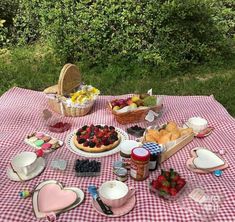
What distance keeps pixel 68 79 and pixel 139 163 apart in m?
1.66

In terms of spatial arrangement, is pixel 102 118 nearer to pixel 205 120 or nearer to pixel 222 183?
pixel 205 120

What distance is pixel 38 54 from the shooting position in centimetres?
704

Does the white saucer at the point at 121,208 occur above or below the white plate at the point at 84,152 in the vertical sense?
above

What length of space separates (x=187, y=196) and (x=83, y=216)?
0.78m

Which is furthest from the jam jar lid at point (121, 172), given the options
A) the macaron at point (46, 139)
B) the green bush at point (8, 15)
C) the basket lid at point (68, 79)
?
the green bush at point (8, 15)

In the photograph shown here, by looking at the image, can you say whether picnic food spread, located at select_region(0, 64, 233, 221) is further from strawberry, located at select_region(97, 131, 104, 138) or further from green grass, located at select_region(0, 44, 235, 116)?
green grass, located at select_region(0, 44, 235, 116)

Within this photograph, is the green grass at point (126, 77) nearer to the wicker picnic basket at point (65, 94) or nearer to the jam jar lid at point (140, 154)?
the wicker picnic basket at point (65, 94)

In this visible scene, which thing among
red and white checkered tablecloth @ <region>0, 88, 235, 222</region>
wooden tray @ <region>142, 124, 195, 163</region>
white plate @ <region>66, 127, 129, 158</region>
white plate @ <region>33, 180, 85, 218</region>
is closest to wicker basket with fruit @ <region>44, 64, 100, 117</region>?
red and white checkered tablecloth @ <region>0, 88, 235, 222</region>

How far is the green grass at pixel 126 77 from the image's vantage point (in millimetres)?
5719

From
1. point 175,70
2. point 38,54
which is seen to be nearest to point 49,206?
point 175,70

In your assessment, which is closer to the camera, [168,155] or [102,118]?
[168,155]

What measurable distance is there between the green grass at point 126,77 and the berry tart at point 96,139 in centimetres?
241

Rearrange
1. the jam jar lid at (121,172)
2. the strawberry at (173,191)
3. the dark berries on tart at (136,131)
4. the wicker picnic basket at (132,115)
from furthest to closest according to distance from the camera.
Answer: the wicker picnic basket at (132,115), the dark berries on tart at (136,131), the jam jar lid at (121,172), the strawberry at (173,191)

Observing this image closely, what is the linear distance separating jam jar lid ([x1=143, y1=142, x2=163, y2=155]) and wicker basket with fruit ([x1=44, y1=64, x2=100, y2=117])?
1173 millimetres
